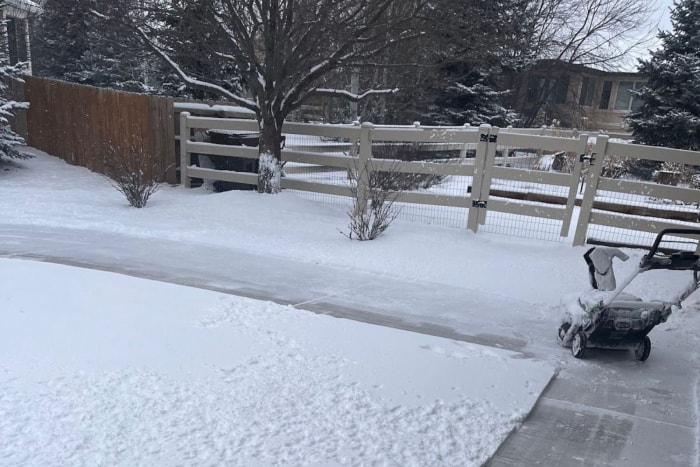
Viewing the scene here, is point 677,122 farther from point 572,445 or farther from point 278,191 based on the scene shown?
point 572,445

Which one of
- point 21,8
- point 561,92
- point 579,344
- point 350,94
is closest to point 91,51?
point 21,8

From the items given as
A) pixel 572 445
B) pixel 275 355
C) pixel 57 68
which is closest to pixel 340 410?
pixel 275 355

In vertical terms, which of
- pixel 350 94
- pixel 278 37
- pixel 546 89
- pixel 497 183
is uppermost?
pixel 546 89

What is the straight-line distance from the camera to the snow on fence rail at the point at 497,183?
691 cm

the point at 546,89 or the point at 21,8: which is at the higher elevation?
the point at 21,8

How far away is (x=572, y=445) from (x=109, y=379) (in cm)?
275

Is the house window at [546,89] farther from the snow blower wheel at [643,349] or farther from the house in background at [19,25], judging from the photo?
the snow blower wheel at [643,349]

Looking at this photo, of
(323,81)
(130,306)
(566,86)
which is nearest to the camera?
(130,306)

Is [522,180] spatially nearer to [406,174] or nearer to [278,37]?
[406,174]

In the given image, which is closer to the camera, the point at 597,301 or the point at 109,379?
the point at 109,379

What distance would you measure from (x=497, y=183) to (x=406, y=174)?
11.5 ft

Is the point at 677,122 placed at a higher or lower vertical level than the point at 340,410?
higher

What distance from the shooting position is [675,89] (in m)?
17.6

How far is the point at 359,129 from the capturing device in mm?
8469
